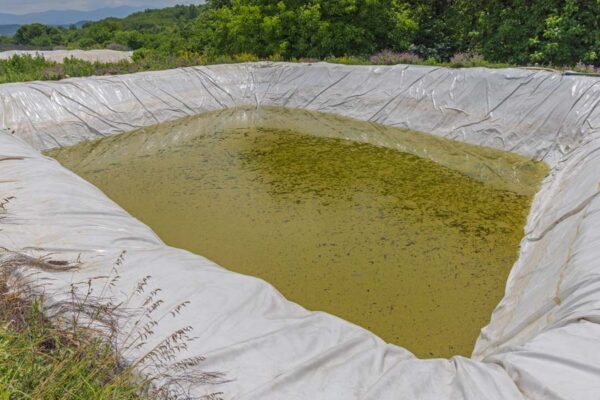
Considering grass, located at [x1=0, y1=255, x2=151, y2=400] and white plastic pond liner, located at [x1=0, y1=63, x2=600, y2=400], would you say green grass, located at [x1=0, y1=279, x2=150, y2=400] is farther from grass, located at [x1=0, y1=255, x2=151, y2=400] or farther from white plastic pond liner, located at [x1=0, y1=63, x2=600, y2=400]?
white plastic pond liner, located at [x1=0, y1=63, x2=600, y2=400]

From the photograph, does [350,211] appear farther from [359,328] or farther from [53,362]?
[53,362]

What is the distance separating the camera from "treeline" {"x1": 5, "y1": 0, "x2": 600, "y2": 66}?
22.2 feet

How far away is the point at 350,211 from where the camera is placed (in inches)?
142

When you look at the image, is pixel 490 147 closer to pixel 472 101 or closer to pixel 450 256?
pixel 472 101

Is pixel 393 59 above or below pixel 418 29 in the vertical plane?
below

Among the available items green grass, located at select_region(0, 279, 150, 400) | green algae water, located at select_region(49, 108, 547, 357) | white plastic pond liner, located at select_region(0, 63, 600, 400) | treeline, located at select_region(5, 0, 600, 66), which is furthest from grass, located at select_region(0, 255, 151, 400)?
treeline, located at select_region(5, 0, 600, 66)

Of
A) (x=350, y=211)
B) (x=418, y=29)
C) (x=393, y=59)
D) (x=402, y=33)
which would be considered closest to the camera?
(x=350, y=211)

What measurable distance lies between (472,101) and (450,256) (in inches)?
135

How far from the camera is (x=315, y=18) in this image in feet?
26.2

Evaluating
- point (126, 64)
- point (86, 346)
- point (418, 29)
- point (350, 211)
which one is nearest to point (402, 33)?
point (418, 29)

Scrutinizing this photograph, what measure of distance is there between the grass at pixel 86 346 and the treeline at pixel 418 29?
24.0 ft

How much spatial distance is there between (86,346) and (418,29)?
9516 millimetres

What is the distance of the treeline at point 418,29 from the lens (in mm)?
6762

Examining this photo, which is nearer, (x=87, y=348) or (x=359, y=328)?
(x=87, y=348)
